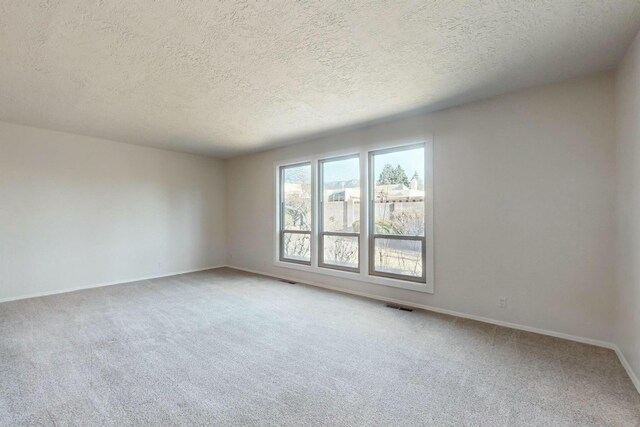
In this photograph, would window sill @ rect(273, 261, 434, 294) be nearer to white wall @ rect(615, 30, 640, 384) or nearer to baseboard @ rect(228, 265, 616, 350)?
baseboard @ rect(228, 265, 616, 350)

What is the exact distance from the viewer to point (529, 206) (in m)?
3.12

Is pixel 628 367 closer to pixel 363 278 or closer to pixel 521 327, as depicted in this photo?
pixel 521 327

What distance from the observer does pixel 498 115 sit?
331 centimetres

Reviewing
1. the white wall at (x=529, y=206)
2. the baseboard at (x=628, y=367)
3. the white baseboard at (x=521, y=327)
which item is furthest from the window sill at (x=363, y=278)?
the baseboard at (x=628, y=367)

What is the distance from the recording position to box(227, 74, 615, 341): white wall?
109 inches

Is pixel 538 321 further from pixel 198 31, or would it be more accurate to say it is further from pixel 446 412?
pixel 198 31

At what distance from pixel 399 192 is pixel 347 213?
39.8 inches

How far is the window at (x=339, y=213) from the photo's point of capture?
15.5 feet

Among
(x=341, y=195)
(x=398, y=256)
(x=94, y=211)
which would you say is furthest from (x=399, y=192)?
(x=94, y=211)

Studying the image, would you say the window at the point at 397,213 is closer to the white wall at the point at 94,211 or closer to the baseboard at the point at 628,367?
the baseboard at the point at 628,367

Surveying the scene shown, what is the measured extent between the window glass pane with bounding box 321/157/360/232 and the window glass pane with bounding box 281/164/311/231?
0.38m

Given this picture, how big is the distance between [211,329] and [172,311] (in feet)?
3.03

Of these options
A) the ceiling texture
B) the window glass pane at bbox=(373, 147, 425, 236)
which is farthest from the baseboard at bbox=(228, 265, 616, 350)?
the ceiling texture

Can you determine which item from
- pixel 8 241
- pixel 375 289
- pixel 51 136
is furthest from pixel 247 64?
pixel 8 241
